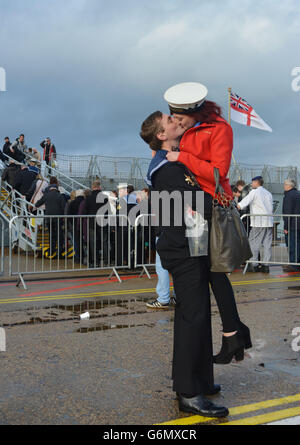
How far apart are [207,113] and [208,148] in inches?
9.3

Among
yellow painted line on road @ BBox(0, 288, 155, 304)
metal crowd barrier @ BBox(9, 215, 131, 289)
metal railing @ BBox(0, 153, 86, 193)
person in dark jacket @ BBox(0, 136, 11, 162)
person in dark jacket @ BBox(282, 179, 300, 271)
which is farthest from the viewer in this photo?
person in dark jacket @ BBox(0, 136, 11, 162)

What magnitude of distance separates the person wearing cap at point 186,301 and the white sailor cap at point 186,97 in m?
0.32

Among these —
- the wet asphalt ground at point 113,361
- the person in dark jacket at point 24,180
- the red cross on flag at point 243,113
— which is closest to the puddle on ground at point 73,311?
the wet asphalt ground at point 113,361

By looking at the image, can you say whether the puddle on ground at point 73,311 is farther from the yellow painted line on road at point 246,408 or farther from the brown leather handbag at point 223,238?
the brown leather handbag at point 223,238

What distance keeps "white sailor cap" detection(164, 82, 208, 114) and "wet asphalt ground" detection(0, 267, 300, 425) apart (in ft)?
6.42

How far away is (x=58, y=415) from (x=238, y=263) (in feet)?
4.85

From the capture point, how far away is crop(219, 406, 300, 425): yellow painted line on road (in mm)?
3259

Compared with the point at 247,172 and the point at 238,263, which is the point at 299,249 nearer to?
the point at 238,263

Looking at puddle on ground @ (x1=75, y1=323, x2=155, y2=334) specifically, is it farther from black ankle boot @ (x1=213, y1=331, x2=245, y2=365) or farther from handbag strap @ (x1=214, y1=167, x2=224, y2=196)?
handbag strap @ (x1=214, y1=167, x2=224, y2=196)

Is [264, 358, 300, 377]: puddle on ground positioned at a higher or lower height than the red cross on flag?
lower

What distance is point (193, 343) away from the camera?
3393mm

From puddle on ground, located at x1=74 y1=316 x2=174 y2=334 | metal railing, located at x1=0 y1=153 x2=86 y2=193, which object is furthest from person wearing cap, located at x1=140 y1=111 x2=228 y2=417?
metal railing, located at x1=0 y1=153 x2=86 y2=193

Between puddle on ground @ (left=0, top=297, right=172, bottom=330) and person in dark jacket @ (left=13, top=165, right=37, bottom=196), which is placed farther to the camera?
person in dark jacket @ (left=13, top=165, right=37, bottom=196)

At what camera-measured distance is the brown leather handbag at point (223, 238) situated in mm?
3393
